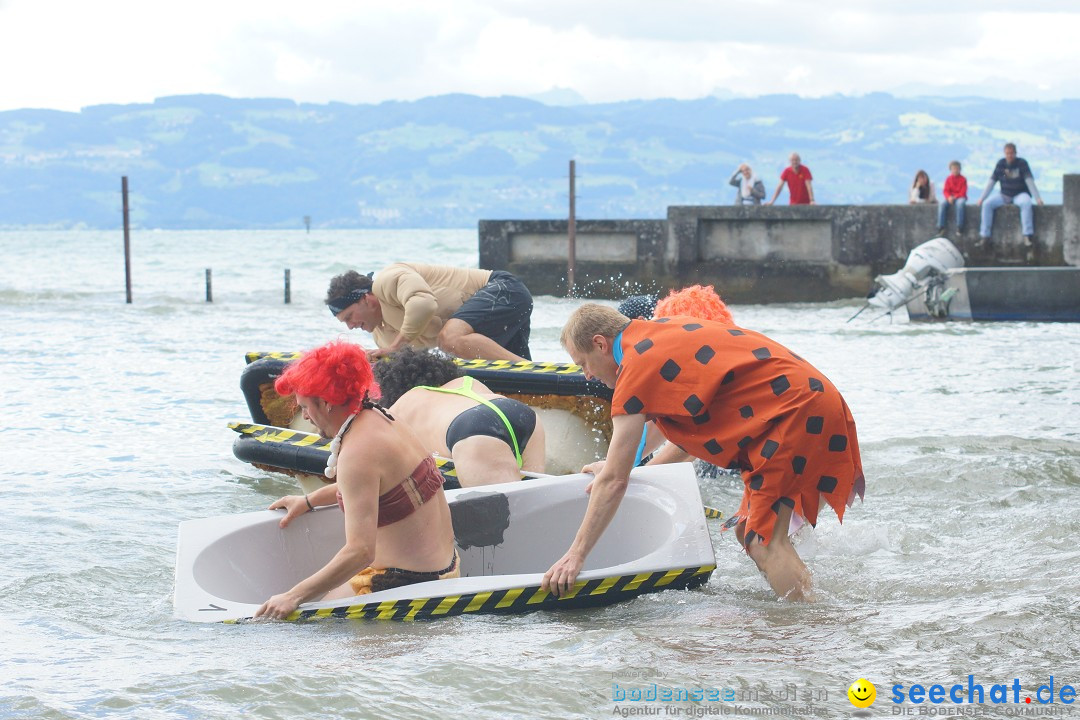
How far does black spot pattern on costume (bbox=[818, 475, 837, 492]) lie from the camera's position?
4.08 m

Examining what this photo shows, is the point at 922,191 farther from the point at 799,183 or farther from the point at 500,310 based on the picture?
the point at 500,310

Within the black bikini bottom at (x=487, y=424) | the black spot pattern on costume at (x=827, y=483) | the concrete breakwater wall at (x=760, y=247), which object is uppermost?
the concrete breakwater wall at (x=760, y=247)

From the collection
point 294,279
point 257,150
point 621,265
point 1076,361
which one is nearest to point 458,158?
point 257,150

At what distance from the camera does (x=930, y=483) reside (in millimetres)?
7031

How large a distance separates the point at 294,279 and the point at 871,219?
25.7 meters

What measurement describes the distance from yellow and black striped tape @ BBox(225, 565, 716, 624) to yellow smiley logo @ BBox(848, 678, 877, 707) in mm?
807

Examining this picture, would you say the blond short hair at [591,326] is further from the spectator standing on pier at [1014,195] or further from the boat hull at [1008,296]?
the spectator standing on pier at [1014,195]

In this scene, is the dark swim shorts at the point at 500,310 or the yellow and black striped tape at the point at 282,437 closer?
the yellow and black striped tape at the point at 282,437

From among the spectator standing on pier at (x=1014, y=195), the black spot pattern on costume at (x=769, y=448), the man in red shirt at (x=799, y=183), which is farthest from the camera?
the man in red shirt at (x=799, y=183)

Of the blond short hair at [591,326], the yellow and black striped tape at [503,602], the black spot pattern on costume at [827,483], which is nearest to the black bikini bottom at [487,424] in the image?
the yellow and black striped tape at [503,602]

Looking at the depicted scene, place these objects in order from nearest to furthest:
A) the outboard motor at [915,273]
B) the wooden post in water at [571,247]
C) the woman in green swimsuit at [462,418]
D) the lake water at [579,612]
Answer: the lake water at [579,612], the woman in green swimsuit at [462,418], the outboard motor at [915,273], the wooden post in water at [571,247]

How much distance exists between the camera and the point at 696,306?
5398 mm

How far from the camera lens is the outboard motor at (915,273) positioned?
18.1 metres

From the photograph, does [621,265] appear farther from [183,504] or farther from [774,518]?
[774,518]
